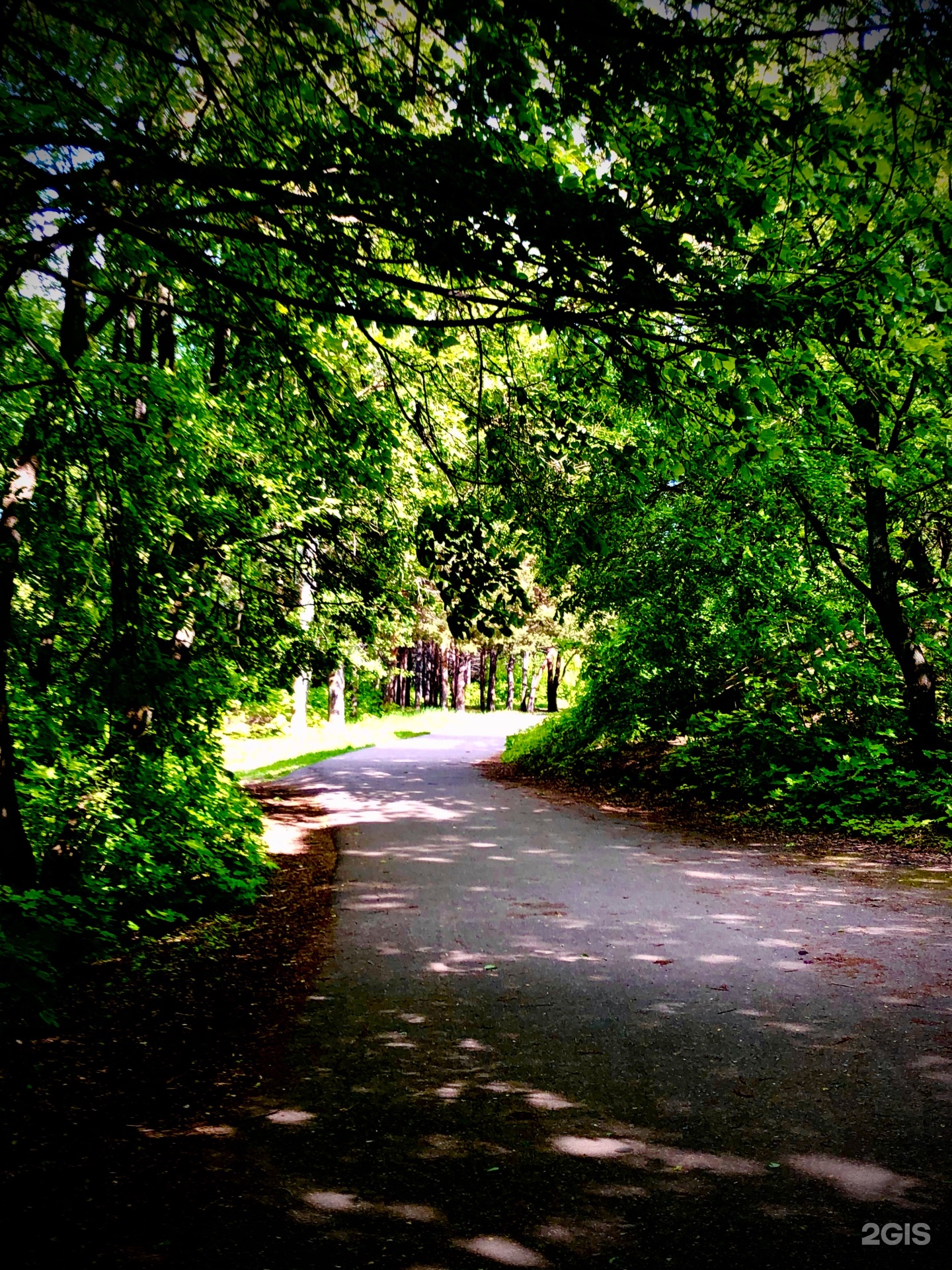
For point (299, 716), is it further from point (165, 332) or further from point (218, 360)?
point (165, 332)

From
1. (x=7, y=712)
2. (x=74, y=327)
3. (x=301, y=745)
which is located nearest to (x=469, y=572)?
(x=7, y=712)

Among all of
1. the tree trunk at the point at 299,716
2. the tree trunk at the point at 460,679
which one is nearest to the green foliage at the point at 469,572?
the tree trunk at the point at 299,716

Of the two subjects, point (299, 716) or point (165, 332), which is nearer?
point (165, 332)

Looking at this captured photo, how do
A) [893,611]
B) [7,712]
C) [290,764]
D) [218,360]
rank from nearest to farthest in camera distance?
[7,712], [218,360], [893,611], [290,764]

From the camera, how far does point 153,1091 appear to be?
415 cm

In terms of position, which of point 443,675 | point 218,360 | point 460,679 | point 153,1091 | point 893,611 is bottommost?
point 153,1091

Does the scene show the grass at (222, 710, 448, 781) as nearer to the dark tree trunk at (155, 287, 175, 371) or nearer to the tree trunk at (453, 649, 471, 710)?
the dark tree trunk at (155, 287, 175, 371)

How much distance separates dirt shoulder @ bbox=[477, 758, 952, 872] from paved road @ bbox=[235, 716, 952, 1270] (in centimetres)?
89

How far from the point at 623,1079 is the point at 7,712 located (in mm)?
4735

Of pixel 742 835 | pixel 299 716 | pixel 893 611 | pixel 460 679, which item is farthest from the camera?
pixel 460 679

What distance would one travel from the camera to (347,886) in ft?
28.3

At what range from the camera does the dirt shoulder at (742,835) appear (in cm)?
937

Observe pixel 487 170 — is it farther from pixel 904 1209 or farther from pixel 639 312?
pixel 904 1209

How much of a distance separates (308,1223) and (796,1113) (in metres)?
2.34
